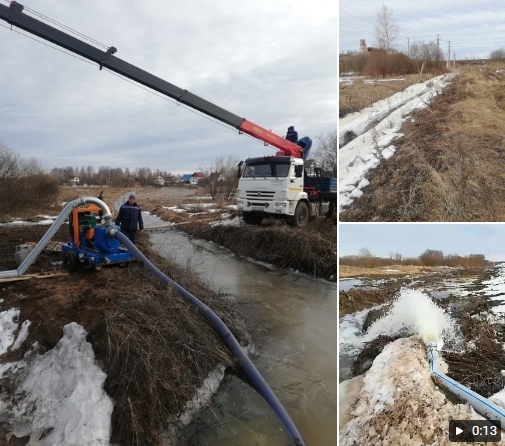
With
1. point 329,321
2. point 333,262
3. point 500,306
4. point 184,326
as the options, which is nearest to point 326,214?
point 333,262

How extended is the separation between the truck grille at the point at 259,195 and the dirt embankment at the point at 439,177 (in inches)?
283

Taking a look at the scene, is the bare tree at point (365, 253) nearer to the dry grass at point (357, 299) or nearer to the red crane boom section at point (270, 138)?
the dry grass at point (357, 299)

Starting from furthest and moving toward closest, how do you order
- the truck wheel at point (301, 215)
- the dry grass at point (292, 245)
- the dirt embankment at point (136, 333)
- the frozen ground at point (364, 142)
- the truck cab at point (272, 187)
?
the truck wheel at point (301, 215) < the truck cab at point (272, 187) < the dry grass at point (292, 245) < the dirt embankment at point (136, 333) < the frozen ground at point (364, 142)

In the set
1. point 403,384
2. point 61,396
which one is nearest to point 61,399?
point 61,396

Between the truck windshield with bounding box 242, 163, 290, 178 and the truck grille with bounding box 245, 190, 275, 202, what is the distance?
43 cm

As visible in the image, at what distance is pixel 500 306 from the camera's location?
2.61 meters

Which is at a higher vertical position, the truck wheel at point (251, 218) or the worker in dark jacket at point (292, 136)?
the worker in dark jacket at point (292, 136)

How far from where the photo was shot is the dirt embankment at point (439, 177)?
2.22 metres

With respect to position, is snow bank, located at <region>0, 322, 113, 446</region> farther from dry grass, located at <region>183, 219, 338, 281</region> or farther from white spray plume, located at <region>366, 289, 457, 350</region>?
dry grass, located at <region>183, 219, 338, 281</region>

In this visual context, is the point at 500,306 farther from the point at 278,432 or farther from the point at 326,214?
the point at 326,214

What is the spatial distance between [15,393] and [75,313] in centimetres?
101

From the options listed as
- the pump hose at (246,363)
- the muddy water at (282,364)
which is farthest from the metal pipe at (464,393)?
the muddy water at (282,364)

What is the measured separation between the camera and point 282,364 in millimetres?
4637

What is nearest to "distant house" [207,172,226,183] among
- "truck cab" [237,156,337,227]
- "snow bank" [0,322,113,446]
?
"truck cab" [237,156,337,227]
